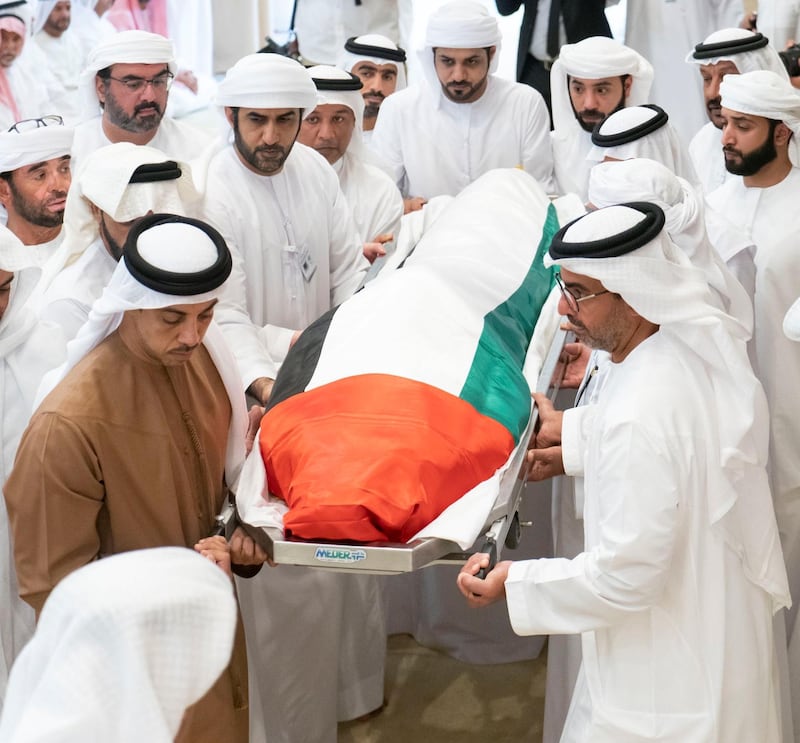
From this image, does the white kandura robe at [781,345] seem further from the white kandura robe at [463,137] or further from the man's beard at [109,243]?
the man's beard at [109,243]

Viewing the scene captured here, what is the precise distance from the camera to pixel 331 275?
439cm

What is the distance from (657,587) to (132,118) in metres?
3.17

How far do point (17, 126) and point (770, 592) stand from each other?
2.97m

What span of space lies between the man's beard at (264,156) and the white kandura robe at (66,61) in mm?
4647

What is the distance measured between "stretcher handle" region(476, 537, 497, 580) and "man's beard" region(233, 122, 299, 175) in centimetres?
183

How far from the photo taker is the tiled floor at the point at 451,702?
12.7 ft

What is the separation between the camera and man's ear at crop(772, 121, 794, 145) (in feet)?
13.4

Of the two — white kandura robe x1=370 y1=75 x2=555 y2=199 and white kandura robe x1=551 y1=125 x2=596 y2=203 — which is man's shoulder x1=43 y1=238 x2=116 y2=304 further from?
white kandura robe x1=551 y1=125 x2=596 y2=203

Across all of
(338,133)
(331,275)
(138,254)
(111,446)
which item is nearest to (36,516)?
(111,446)

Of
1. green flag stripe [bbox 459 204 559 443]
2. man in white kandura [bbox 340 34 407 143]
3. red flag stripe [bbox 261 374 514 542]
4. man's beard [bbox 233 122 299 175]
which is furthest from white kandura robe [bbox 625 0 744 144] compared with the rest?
red flag stripe [bbox 261 374 514 542]

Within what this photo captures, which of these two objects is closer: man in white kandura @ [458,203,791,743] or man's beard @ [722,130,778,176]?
man in white kandura @ [458,203,791,743]

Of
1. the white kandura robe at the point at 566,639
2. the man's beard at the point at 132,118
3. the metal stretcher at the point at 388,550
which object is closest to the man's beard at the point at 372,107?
the man's beard at the point at 132,118

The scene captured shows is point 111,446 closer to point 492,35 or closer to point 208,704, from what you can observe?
point 208,704

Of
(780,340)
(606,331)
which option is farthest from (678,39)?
(606,331)
